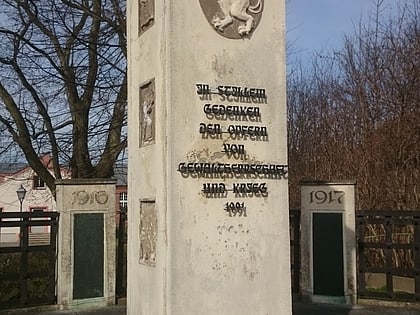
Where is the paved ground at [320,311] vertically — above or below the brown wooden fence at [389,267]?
below

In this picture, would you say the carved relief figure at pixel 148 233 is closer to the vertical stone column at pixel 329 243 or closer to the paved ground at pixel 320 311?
the paved ground at pixel 320 311

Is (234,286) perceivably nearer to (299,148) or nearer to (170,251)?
(170,251)

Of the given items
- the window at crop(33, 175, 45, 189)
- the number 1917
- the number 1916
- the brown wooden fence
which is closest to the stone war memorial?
the number 1916

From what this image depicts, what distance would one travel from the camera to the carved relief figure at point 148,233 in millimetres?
6160

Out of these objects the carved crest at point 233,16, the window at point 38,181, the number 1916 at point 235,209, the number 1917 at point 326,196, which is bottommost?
the number 1916 at point 235,209

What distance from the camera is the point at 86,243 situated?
32.3 ft

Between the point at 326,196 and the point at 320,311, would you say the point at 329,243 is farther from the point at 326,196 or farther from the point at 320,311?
the point at 320,311

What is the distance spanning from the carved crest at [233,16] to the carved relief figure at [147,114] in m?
0.90

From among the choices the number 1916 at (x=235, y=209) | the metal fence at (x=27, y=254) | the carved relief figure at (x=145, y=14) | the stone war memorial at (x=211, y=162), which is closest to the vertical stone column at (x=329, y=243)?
the stone war memorial at (x=211, y=162)

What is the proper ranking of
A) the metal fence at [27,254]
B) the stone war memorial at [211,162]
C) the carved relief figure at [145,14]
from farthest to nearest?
the metal fence at [27,254] < the carved relief figure at [145,14] < the stone war memorial at [211,162]

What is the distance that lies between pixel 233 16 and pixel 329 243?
16.9ft

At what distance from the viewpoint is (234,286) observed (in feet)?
20.1

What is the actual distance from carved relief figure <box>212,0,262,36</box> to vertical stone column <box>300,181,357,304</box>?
4554 mm

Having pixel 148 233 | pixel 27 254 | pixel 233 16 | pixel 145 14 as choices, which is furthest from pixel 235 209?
pixel 27 254
